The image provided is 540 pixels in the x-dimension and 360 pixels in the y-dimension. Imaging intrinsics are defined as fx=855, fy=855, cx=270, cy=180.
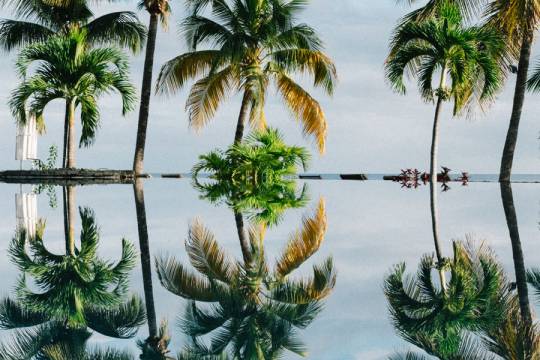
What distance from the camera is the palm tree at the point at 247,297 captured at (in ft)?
13.2

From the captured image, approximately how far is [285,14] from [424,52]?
21.5 ft

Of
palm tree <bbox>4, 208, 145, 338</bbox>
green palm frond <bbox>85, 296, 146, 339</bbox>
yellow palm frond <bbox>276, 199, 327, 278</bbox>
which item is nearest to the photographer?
green palm frond <bbox>85, 296, 146, 339</bbox>

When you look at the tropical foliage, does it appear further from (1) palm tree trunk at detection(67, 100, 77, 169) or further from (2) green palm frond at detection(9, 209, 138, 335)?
(2) green palm frond at detection(9, 209, 138, 335)

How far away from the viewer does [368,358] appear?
12.2 feet

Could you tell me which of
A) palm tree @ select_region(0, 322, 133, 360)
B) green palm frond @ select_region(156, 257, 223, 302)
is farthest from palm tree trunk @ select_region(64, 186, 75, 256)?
palm tree @ select_region(0, 322, 133, 360)

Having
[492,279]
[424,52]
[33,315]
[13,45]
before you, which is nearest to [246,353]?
[33,315]

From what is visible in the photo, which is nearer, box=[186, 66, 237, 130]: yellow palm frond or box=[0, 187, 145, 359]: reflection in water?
box=[0, 187, 145, 359]: reflection in water

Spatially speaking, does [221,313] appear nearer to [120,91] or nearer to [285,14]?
[285,14]

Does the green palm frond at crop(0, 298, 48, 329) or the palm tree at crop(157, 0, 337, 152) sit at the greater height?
the palm tree at crop(157, 0, 337, 152)

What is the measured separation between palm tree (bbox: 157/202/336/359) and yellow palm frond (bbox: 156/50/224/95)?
51.0ft

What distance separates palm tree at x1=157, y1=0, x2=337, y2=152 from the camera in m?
23.7

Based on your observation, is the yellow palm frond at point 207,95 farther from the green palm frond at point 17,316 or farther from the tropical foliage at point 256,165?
the green palm frond at point 17,316

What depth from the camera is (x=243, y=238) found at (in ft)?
30.2

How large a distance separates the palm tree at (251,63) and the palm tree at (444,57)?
4453 millimetres
